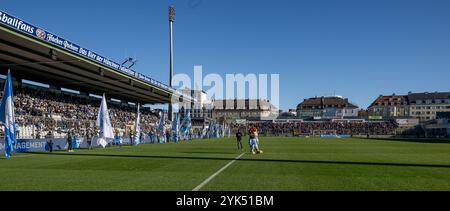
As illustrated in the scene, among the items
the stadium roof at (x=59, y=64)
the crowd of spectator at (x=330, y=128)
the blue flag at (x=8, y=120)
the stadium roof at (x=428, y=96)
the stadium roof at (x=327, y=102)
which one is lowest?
the crowd of spectator at (x=330, y=128)

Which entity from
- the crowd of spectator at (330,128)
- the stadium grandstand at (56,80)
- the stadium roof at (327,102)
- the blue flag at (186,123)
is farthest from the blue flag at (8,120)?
the stadium roof at (327,102)

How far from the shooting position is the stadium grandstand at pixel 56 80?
4053 centimetres

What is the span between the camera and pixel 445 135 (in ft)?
344

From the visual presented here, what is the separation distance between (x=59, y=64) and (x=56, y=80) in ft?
33.8

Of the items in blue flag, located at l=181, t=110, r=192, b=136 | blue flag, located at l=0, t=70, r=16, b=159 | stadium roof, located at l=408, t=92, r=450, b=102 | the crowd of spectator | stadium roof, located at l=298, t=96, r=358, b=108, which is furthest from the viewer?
stadium roof, located at l=298, t=96, r=358, b=108

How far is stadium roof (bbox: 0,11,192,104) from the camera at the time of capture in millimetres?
39500

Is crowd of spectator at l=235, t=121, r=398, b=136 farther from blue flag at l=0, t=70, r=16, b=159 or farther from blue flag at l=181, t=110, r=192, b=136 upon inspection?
blue flag at l=0, t=70, r=16, b=159

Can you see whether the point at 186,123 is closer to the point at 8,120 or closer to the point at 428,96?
the point at 8,120

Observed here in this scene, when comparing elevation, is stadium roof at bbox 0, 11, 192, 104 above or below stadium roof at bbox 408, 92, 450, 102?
below

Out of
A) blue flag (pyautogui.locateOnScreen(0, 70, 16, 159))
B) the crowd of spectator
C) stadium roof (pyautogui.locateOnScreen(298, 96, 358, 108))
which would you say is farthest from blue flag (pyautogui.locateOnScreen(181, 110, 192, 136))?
stadium roof (pyautogui.locateOnScreen(298, 96, 358, 108))

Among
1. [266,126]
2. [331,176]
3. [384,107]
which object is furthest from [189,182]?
[384,107]

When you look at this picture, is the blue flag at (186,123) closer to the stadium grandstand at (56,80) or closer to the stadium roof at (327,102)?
the stadium grandstand at (56,80)

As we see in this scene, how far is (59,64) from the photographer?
167 ft
